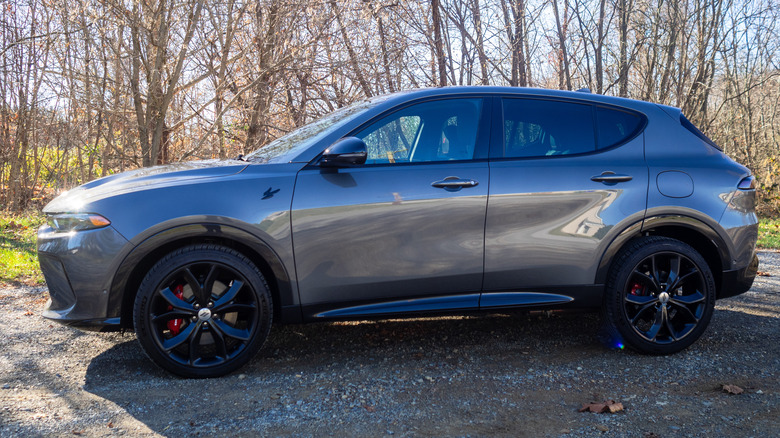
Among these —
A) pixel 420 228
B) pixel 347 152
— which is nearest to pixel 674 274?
pixel 420 228

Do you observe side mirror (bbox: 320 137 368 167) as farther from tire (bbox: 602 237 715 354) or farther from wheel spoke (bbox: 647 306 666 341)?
wheel spoke (bbox: 647 306 666 341)

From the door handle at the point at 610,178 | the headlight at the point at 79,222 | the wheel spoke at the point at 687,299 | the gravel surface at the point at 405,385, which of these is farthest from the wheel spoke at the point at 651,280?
the headlight at the point at 79,222

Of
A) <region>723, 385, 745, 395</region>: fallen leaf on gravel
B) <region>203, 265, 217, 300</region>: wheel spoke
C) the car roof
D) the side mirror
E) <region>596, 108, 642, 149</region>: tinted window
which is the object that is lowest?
<region>723, 385, 745, 395</region>: fallen leaf on gravel

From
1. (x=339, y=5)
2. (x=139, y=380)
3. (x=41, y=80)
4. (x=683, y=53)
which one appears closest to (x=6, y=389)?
(x=139, y=380)

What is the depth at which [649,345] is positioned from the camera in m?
3.91

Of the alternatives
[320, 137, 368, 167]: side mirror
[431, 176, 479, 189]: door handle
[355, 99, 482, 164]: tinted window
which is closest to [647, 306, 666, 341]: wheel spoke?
[431, 176, 479, 189]: door handle

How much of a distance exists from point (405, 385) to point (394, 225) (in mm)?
941

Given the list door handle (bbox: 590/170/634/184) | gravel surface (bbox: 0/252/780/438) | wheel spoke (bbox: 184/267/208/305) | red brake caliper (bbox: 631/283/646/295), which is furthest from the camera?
red brake caliper (bbox: 631/283/646/295)

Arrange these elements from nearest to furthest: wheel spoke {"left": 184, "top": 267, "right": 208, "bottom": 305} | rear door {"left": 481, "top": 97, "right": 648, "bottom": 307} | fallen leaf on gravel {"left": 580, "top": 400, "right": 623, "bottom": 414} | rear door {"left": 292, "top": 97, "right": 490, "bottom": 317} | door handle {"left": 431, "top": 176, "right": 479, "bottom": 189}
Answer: fallen leaf on gravel {"left": 580, "top": 400, "right": 623, "bottom": 414}
wheel spoke {"left": 184, "top": 267, "right": 208, "bottom": 305}
rear door {"left": 292, "top": 97, "right": 490, "bottom": 317}
door handle {"left": 431, "top": 176, "right": 479, "bottom": 189}
rear door {"left": 481, "top": 97, "right": 648, "bottom": 307}

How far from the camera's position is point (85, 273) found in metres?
3.26

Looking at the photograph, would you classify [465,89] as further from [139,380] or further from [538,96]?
[139,380]

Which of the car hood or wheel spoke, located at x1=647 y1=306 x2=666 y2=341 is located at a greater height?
the car hood

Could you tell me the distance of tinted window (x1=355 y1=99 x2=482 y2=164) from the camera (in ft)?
12.1

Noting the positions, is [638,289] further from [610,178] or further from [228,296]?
[228,296]
